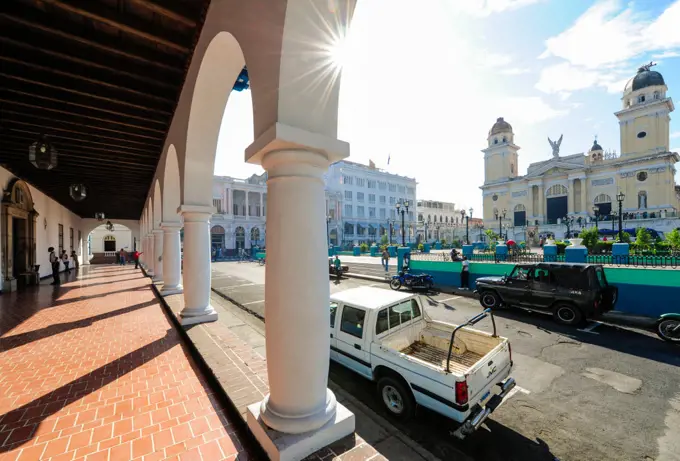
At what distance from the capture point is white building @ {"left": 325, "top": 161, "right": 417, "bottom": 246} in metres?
55.7

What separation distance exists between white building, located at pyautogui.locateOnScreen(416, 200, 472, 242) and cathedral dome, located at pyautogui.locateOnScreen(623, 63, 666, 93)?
3777 cm

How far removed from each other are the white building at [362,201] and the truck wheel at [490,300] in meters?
43.0

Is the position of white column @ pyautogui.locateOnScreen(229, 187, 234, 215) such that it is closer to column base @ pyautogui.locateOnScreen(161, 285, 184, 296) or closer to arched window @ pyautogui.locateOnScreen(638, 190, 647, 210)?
column base @ pyautogui.locateOnScreen(161, 285, 184, 296)

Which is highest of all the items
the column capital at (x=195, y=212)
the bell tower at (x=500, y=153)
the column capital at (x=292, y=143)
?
the bell tower at (x=500, y=153)

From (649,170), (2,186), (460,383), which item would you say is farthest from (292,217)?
(649,170)

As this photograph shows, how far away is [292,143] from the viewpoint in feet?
7.68

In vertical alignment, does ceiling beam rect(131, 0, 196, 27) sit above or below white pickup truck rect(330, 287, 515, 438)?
above

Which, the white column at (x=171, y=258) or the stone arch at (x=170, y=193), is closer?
the stone arch at (x=170, y=193)

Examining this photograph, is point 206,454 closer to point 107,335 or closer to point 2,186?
point 107,335

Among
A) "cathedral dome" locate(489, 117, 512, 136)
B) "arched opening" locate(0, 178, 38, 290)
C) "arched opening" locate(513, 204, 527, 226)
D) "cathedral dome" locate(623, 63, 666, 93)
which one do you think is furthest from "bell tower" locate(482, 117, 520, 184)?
"arched opening" locate(0, 178, 38, 290)

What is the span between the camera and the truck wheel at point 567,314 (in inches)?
294

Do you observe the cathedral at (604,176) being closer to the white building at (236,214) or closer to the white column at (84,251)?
the white building at (236,214)

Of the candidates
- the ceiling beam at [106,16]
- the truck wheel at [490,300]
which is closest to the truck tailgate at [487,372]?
the truck wheel at [490,300]

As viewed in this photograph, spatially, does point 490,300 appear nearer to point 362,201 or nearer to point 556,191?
point 362,201
